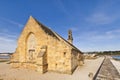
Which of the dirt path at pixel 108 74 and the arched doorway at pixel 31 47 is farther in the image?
the arched doorway at pixel 31 47

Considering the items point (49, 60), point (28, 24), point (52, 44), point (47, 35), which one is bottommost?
point (49, 60)

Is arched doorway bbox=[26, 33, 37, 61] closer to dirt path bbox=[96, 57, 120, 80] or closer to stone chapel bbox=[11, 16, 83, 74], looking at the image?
stone chapel bbox=[11, 16, 83, 74]

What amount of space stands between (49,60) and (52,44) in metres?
2.08

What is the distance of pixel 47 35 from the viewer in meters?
17.7

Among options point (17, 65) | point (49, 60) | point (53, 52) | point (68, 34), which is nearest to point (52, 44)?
point (53, 52)

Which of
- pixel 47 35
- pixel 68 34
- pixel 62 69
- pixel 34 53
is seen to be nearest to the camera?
pixel 62 69

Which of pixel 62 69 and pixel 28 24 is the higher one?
pixel 28 24

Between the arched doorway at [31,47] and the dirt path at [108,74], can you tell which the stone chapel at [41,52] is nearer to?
the arched doorway at [31,47]

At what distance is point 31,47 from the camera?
19.5 metres

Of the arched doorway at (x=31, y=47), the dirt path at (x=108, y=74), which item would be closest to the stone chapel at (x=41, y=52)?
the arched doorway at (x=31, y=47)

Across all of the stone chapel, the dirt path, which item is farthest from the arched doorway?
the dirt path

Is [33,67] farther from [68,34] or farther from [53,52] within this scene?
[68,34]

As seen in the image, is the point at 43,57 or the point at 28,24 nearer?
the point at 43,57

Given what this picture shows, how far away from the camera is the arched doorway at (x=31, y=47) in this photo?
63.3 feet
